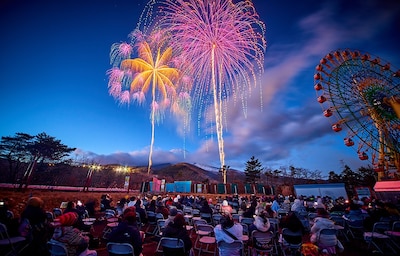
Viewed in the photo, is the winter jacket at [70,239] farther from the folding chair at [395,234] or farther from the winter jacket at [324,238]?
the folding chair at [395,234]

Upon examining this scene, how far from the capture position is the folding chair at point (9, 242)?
405 centimetres

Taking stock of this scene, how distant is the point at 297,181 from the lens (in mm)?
63594

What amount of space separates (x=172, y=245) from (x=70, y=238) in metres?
A: 2.09

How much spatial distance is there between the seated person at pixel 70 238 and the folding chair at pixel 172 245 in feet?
4.58

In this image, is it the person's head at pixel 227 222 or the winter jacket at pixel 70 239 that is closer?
the winter jacket at pixel 70 239

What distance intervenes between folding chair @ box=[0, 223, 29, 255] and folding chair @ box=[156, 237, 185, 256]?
3432 mm

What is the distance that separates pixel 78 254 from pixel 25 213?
2.34 meters

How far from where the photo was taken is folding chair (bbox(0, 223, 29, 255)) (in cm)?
405

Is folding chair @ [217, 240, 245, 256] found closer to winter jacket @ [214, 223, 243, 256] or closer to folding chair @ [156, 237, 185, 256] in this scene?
winter jacket @ [214, 223, 243, 256]

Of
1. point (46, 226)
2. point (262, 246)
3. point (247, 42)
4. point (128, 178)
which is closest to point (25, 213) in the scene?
point (46, 226)

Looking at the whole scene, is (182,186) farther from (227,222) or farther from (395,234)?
(227,222)

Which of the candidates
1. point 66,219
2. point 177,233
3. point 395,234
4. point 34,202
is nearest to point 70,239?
point 66,219

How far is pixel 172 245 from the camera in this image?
3.91 meters

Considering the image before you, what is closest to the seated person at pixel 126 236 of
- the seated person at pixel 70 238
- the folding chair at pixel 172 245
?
the folding chair at pixel 172 245
